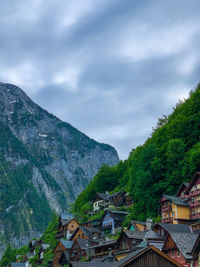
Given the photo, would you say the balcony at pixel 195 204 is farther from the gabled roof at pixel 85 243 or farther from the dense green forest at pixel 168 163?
the gabled roof at pixel 85 243

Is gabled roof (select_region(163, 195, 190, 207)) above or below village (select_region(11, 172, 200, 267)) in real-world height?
above

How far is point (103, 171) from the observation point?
444 feet

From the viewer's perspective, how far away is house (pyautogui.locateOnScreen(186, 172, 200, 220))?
64.0m

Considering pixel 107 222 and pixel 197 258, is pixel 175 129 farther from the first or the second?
pixel 197 258

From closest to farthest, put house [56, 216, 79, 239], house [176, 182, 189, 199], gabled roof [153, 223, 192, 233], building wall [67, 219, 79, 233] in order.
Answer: gabled roof [153, 223, 192, 233] → house [176, 182, 189, 199] → house [56, 216, 79, 239] → building wall [67, 219, 79, 233]

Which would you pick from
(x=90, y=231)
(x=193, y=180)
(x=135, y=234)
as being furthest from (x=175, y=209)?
(x=90, y=231)

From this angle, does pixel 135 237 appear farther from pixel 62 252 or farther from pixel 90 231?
pixel 62 252

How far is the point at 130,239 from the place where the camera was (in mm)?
60031

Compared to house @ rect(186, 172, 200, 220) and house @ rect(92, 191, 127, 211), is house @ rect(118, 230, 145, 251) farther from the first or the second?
house @ rect(92, 191, 127, 211)

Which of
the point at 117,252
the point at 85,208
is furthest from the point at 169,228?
the point at 85,208

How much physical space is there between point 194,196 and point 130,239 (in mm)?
13435

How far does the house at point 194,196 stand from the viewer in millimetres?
64000

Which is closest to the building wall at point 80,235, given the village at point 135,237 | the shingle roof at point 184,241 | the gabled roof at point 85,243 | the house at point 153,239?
the village at point 135,237

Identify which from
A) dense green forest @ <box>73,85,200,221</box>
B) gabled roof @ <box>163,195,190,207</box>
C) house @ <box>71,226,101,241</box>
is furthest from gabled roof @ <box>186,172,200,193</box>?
house @ <box>71,226,101,241</box>
